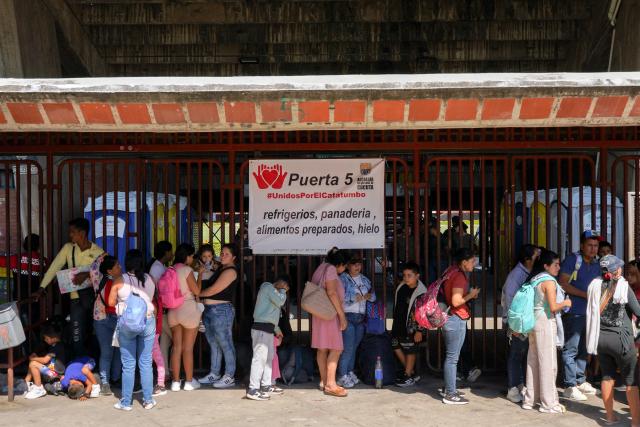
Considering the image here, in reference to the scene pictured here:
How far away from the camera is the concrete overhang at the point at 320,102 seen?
6035mm

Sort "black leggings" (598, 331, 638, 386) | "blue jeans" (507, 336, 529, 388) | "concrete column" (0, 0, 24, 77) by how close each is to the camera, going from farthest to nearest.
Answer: "concrete column" (0, 0, 24, 77) < "blue jeans" (507, 336, 529, 388) < "black leggings" (598, 331, 638, 386)

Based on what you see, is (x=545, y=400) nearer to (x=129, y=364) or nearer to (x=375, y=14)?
(x=129, y=364)

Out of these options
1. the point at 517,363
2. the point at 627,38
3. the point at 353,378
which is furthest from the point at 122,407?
the point at 627,38

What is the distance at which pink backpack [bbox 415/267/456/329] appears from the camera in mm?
6516

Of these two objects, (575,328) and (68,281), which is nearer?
(575,328)

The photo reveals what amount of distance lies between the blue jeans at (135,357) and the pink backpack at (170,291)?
0.45 metres

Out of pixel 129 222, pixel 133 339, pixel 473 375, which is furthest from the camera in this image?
pixel 129 222

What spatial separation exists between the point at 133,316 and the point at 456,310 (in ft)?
9.61

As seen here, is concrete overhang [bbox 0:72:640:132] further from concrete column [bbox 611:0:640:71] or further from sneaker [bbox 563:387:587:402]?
concrete column [bbox 611:0:640:71]

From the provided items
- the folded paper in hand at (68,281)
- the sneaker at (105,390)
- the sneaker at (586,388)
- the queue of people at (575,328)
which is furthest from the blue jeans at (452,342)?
the folded paper in hand at (68,281)

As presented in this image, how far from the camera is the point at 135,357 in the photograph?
21.1 ft

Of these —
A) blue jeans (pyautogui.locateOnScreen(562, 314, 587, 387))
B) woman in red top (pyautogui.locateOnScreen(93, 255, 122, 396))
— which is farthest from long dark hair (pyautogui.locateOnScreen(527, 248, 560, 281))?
woman in red top (pyautogui.locateOnScreen(93, 255, 122, 396))

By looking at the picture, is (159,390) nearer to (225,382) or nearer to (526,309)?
(225,382)

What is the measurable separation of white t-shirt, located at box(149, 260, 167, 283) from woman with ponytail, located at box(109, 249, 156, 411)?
19.0 inches
